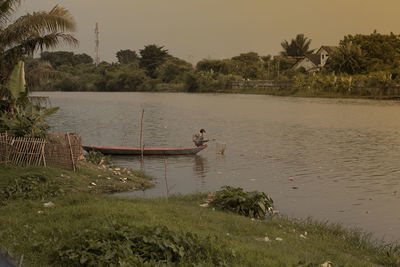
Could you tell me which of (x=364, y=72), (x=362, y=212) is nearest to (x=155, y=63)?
(x=364, y=72)

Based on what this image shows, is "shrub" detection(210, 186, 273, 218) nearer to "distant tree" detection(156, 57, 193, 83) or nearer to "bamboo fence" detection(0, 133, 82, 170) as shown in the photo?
"bamboo fence" detection(0, 133, 82, 170)

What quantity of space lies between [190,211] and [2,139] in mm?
5813

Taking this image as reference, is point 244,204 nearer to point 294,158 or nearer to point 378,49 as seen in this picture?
point 294,158

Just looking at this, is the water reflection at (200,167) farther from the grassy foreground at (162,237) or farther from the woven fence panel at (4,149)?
the woven fence panel at (4,149)

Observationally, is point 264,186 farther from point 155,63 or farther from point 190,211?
point 155,63

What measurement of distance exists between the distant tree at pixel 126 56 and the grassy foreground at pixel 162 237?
13961 cm

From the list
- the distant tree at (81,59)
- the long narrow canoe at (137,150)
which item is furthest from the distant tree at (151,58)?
the long narrow canoe at (137,150)

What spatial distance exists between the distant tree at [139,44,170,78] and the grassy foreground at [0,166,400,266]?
102 m

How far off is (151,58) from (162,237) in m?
109

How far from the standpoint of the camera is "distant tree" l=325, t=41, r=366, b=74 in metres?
65.3

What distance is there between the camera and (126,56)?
148625mm

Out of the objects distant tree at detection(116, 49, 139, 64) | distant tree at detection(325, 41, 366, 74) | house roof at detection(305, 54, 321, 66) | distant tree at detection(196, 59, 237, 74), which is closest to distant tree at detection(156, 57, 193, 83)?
distant tree at detection(196, 59, 237, 74)

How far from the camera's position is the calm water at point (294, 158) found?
12773 mm

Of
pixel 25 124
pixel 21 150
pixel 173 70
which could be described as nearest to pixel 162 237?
pixel 21 150
